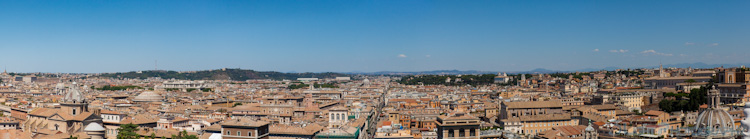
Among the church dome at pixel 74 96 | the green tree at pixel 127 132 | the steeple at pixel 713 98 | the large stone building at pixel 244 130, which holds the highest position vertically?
the steeple at pixel 713 98

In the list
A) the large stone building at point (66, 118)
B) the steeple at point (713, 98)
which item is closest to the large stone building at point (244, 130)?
the steeple at point (713, 98)

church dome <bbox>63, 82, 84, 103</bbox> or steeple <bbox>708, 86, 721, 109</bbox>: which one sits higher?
steeple <bbox>708, 86, 721, 109</bbox>

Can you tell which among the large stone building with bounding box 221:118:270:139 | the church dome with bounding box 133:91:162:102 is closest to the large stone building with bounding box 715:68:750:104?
the large stone building with bounding box 221:118:270:139

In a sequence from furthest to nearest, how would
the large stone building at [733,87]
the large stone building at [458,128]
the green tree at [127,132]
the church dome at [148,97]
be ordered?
the church dome at [148,97]
the large stone building at [733,87]
the green tree at [127,132]
the large stone building at [458,128]

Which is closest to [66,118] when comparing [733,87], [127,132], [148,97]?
[127,132]

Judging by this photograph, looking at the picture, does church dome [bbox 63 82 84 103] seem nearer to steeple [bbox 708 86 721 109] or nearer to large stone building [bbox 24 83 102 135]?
large stone building [bbox 24 83 102 135]

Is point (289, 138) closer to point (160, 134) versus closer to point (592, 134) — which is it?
point (160, 134)

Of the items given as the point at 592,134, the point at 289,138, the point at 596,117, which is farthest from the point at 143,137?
the point at 596,117

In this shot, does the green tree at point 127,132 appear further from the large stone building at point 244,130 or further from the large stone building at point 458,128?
the large stone building at point 458,128

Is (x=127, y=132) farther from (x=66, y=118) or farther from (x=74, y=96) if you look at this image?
(x=74, y=96)
